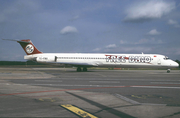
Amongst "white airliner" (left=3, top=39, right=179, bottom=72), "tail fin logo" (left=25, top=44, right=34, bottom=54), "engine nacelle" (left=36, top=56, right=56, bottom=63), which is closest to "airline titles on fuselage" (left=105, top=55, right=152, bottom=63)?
"white airliner" (left=3, top=39, right=179, bottom=72)

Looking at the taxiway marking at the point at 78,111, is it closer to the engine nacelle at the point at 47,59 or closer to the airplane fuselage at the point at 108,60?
the airplane fuselage at the point at 108,60

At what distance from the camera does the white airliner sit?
3181 centimetres

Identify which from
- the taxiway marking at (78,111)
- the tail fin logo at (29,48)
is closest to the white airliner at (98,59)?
the tail fin logo at (29,48)

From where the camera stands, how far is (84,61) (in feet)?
111

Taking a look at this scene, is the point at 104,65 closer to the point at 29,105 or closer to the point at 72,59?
the point at 72,59

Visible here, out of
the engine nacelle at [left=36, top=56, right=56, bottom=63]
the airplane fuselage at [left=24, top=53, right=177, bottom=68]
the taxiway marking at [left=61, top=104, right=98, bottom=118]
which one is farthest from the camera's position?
the engine nacelle at [left=36, top=56, right=56, bottom=63]

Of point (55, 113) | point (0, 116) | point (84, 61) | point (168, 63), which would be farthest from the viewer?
point (84, 61)

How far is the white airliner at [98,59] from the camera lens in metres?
31.8

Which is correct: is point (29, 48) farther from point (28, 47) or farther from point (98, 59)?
point (98, 59)

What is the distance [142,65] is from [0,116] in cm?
2943

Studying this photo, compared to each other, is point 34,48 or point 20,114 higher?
point 34,48

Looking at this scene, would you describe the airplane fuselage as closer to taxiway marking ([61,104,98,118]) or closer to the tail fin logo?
the tail fin logo

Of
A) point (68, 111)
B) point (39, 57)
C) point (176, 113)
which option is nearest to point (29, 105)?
point (68, 111)

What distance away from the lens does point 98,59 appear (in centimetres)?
3331
